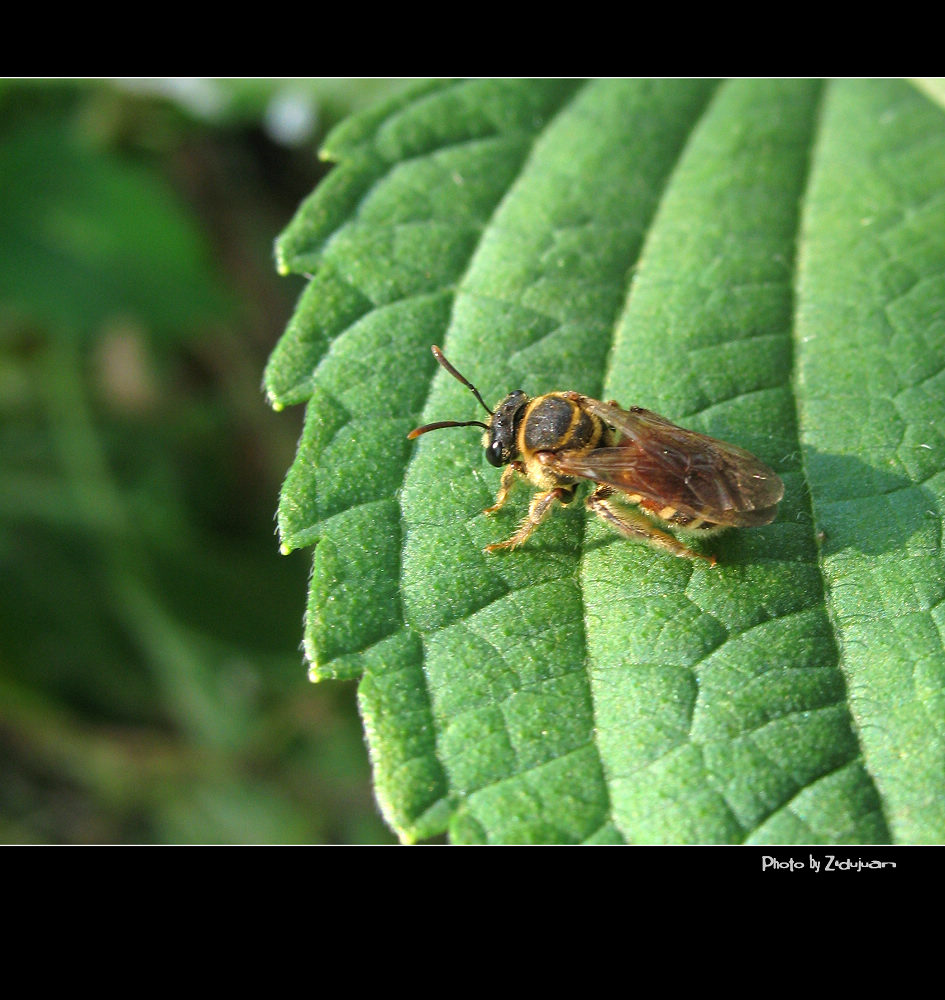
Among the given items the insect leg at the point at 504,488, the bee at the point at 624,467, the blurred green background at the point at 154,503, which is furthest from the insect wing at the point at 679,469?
the blurred green background at the point at 154,503

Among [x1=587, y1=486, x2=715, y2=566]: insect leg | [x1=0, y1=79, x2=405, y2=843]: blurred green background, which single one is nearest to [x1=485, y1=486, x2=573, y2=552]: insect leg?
[x1=587, y1=486, x2=715, y2=566]: insect leg

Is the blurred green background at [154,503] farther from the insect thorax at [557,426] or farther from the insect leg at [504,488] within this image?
the insect thorax at [557,426]

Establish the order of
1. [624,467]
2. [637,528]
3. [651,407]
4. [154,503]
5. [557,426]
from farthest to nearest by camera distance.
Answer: [154,503]
[651,407]
[557,426]
[624,467]
[637,528]

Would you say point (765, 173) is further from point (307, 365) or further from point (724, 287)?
point (307, 365)

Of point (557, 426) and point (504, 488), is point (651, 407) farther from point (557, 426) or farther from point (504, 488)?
point (504, 488)

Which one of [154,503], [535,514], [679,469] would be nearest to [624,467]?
[679,469]

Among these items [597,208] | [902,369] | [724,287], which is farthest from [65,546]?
[902,369]
